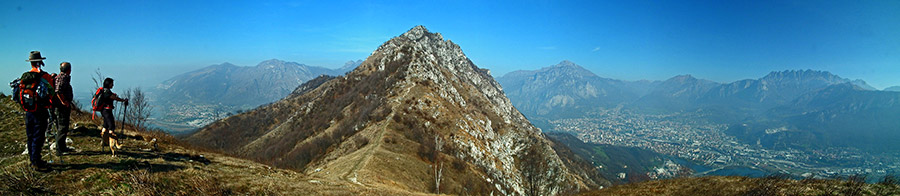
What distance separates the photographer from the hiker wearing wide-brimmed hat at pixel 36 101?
30.8 ft

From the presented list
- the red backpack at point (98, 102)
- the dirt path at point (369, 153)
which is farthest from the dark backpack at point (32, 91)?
the dirt path at point (369, 153)

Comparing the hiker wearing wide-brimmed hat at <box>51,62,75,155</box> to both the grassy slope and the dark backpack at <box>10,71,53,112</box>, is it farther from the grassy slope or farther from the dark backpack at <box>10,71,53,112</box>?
the grassy slope

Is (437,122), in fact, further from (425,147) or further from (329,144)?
(329,144)

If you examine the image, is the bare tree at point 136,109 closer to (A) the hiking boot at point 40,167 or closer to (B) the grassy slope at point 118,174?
(B) the grassy slope at point 118,174

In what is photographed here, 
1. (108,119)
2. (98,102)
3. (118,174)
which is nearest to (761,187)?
(118,174)

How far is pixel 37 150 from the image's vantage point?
9.15 m

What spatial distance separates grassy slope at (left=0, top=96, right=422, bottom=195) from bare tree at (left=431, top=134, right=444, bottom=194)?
91.3 feet

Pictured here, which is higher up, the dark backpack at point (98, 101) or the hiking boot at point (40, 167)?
the dark backpack at point (98, 101)

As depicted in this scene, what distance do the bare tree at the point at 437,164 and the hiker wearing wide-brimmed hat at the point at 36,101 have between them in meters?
33.0

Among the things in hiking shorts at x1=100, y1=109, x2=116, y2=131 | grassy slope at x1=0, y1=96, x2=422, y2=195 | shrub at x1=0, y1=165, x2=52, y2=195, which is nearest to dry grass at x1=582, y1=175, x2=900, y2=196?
grassy slope at x1=0, y1=96, x2=422, y2=195

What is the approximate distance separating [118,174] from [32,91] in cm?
344

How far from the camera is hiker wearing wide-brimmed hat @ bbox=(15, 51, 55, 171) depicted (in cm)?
938

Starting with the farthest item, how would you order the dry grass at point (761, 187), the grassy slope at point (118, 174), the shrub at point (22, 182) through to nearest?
1. the dry grass at point (761, 187)
2. the grassy slope at point (118, 174)
3. the shrub at point (22, 182)

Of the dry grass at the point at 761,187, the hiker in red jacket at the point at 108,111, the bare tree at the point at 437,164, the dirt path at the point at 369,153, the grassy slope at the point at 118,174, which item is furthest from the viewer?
the bare tree at the point at 437,164
